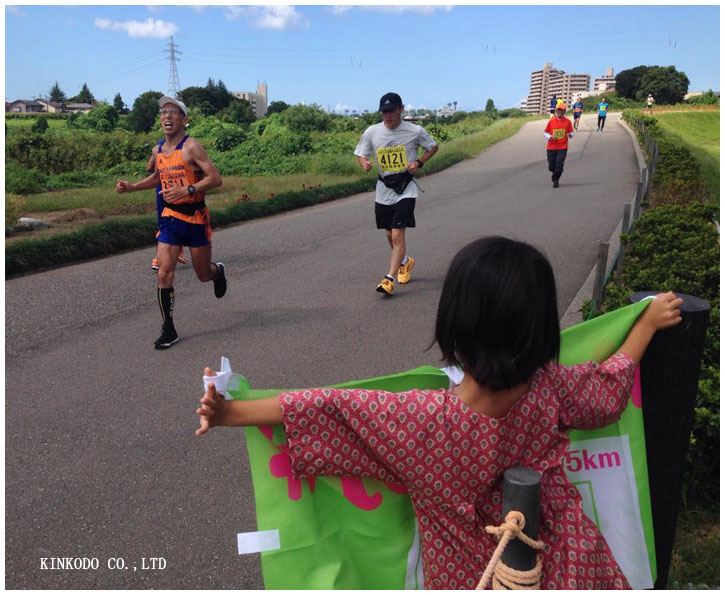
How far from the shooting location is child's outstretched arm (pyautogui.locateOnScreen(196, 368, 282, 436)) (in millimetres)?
1753

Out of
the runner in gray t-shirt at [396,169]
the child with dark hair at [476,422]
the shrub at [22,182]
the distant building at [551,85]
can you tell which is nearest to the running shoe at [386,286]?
the runner in gray t-shirt at [396,169]

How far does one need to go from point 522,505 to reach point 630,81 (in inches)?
4447

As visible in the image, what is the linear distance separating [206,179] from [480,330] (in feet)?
15.3

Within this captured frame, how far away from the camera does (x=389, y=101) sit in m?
7.28

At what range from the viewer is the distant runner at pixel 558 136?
16094 mm

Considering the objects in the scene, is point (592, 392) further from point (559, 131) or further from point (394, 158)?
point (559, 131)

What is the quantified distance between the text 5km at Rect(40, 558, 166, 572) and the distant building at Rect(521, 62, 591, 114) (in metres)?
184

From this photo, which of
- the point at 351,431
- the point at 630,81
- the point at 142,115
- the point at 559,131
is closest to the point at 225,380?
the point at 351,431

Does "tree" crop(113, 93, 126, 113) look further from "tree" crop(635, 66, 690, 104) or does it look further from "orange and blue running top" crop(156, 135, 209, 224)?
"tree" crop(635, 66, 690, 104)

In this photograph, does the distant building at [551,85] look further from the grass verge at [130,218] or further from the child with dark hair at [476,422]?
the child with dark hair at [476,422]

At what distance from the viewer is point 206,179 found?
235 inches

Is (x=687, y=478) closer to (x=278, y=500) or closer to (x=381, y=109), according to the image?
(x=278, y=500)

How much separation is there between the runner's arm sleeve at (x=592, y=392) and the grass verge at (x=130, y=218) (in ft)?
25.9

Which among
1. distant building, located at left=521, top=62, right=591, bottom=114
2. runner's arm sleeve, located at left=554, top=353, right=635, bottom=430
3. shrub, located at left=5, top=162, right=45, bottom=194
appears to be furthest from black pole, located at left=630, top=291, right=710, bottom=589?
distant building, located at left=521, top=62, right=591, bottom=114
